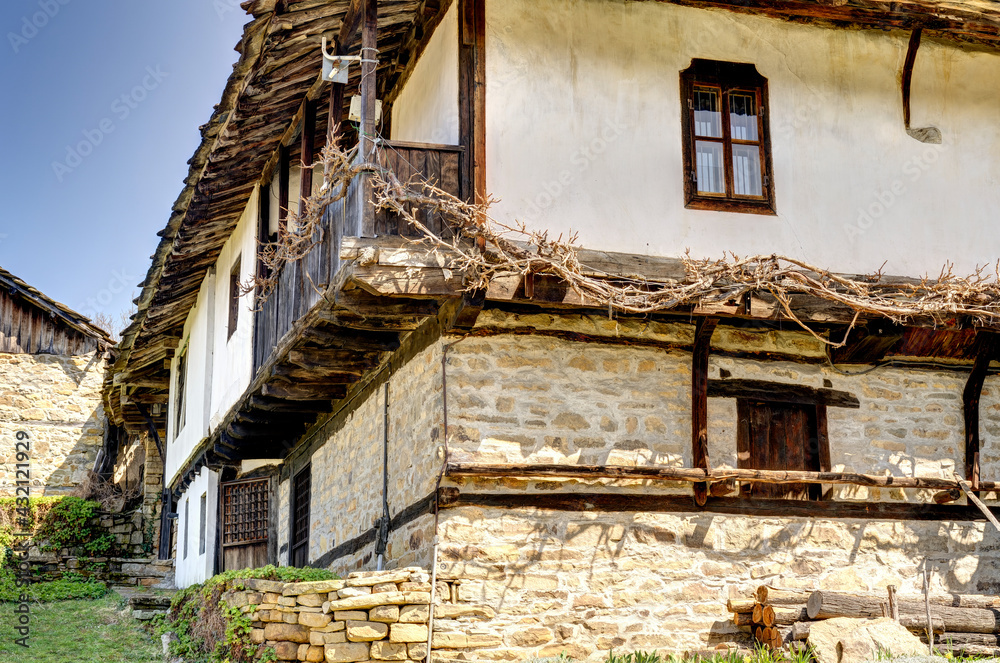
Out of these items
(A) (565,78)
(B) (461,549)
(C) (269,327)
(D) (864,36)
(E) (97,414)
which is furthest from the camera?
(E) (97,414)

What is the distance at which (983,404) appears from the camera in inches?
348

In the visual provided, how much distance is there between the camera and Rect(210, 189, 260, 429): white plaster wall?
1100cm

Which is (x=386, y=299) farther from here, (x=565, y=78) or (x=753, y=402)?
(x=753, y=402)

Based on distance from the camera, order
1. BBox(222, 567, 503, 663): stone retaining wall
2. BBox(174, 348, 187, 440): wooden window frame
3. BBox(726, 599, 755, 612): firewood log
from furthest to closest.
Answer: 1. BBox(174, 348, 187, 440): wooden window frame
2. BBox(726, 599, 755, 612): firewood log
3. BBox(222, 567, 503, 663): stone retaining wall

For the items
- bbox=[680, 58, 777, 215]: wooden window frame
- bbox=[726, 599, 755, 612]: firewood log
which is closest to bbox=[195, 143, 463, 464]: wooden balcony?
bbox=[680, 58, 777, 215]: wooden window frame

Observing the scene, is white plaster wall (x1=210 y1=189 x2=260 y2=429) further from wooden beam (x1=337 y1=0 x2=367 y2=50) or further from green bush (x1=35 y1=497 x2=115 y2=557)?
green bush (x1=35 y1=497 x2=115 y2=557)

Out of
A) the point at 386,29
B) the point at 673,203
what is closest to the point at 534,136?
the point at 673,203

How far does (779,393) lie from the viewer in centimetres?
829

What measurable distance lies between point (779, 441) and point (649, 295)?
1878 mm

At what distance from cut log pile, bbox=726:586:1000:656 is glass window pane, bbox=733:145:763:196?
2.93 m

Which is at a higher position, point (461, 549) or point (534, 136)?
A: point (534, 136)

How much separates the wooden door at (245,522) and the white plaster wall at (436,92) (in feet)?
18.3

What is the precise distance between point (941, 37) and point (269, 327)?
6392 millimetres

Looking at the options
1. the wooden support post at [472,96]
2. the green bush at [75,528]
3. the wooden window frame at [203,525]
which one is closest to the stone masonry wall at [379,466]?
the wooden support post at [472,96]
